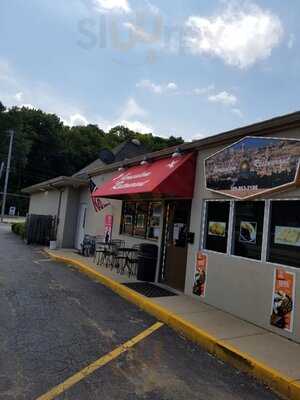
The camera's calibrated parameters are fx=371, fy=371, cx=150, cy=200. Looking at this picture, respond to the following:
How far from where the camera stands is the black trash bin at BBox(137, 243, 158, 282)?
31.9ft

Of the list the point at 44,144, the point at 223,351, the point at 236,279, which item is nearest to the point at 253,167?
the point at 236,279

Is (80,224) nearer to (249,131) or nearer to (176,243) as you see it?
(176,243)

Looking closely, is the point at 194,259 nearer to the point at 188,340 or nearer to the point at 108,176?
the point at 188,340

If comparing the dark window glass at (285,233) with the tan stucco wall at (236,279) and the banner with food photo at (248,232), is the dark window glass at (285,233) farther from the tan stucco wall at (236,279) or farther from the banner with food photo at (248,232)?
the banner with food photo at (248,232)

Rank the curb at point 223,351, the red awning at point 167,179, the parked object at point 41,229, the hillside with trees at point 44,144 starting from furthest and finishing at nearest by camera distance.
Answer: the hillside with trees at point 44,144 < the parked object at point 41,229 < the red awning at point 167,179 < the curb at point 223,351

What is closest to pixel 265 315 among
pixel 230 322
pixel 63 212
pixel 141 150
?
pixel 230 322

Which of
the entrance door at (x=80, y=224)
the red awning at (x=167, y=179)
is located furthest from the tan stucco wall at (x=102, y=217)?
the red awning at (x=167, y=179)

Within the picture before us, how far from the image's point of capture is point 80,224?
56.1 feet

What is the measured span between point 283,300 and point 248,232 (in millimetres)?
1500

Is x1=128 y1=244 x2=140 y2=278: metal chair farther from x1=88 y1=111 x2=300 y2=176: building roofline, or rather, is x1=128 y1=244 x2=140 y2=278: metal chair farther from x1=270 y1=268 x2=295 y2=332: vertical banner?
x1=270 y1=268 x2=295 y2=332: vertical banner

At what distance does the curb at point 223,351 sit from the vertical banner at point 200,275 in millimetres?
1186

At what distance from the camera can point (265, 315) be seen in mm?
6258

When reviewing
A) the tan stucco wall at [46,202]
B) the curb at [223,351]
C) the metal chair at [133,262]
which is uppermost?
the tan stucco wall at [46,202]

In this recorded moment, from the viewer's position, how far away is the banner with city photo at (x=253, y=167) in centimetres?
608
